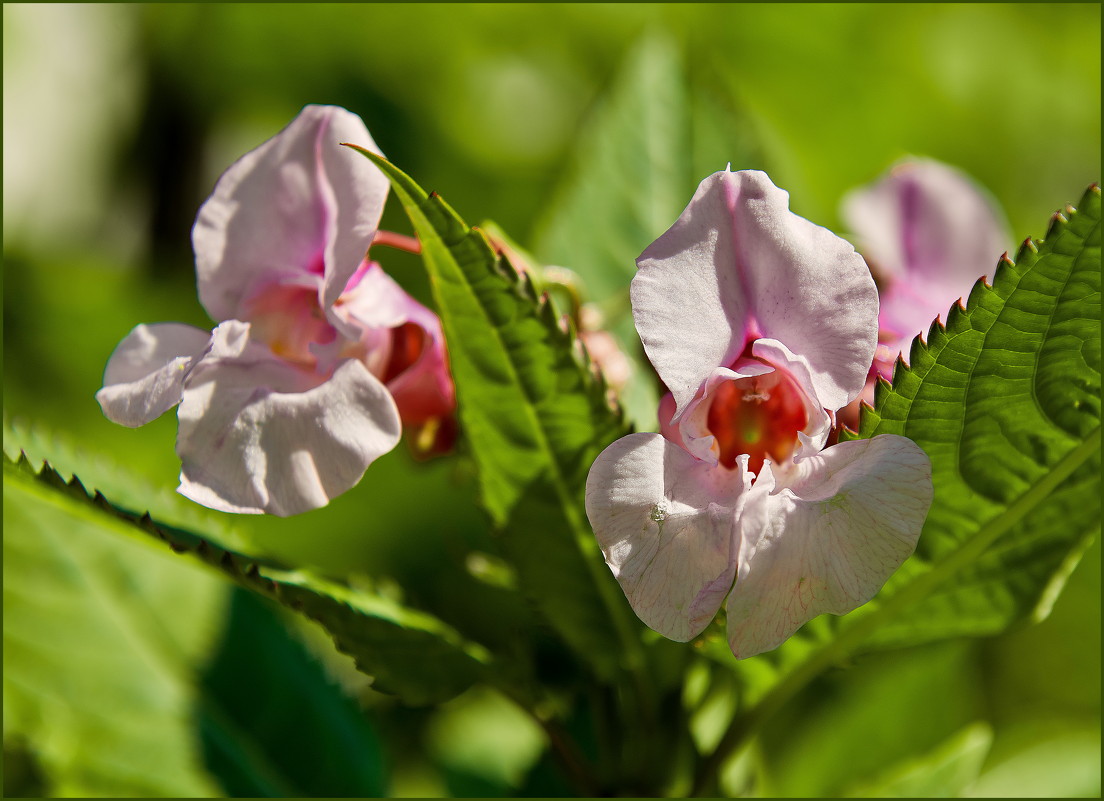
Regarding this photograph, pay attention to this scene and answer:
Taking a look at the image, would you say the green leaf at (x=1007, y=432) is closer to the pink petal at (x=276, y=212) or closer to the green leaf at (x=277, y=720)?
the pink petal at (x=276, y=212)

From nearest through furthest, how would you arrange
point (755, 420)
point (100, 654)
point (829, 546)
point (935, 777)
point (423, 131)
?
point (829, 546) < point (755, 420) < point (935, 777) < point (100, 654) < point (423, 131)

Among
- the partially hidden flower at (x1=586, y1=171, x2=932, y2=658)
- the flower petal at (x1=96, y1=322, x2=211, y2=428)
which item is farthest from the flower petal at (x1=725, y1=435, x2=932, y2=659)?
the flower petal at (x1=96, y1=322, x2=211, y2=428)

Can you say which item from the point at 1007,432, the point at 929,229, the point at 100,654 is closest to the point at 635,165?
the point at 929,229

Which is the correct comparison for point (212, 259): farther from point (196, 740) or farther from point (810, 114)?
point (810, 114)

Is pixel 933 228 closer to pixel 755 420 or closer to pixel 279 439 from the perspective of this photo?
pixel 755 420

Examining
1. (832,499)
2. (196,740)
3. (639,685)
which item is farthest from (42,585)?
(832,499)
